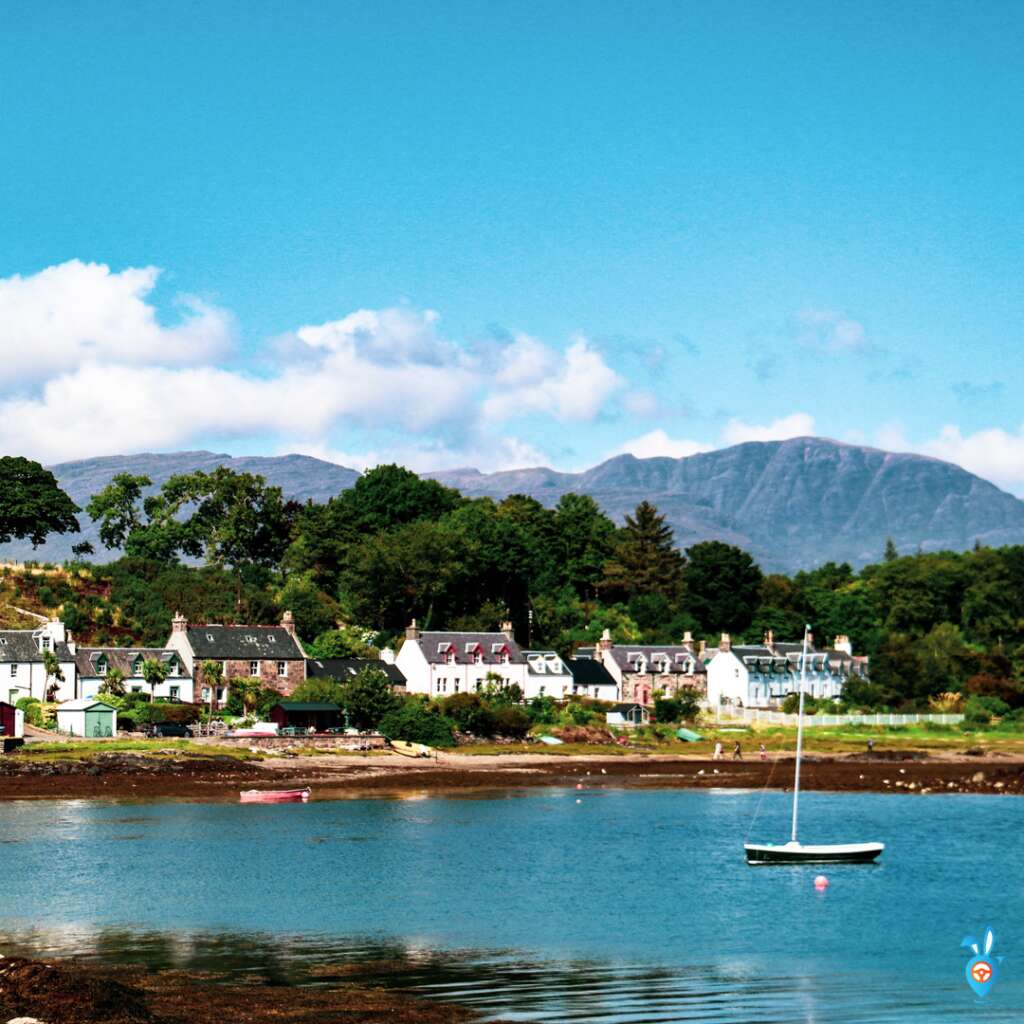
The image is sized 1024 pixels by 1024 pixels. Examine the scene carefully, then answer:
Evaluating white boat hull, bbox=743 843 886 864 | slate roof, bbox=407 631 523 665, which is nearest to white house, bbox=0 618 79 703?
slate roof, bbox=407 631 523 665

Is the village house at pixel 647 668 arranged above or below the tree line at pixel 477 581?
below

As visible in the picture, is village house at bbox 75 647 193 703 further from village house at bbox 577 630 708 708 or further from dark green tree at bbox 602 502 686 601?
dark green tree at bbox 602 502 686 601

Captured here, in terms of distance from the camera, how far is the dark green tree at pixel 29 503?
123375mm

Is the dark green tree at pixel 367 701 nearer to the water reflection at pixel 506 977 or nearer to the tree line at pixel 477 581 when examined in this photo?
the tree line at pixel 477 581

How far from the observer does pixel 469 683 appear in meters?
119

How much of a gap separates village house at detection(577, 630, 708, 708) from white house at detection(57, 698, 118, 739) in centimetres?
4779

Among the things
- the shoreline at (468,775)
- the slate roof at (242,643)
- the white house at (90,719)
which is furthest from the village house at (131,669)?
the shoreline at (468,775)

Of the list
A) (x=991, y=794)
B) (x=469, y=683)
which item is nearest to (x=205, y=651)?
(x=469, y=683)

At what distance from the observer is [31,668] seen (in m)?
103

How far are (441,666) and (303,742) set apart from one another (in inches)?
929

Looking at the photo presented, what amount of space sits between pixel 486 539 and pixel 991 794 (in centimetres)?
5783

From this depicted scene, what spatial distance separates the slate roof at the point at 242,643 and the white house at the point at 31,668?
9298 mm

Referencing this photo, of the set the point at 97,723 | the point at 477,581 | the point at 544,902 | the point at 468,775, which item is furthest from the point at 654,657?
the point at 544,902

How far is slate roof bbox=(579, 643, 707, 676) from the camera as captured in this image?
12938cm
